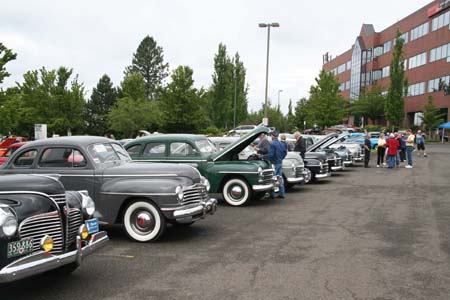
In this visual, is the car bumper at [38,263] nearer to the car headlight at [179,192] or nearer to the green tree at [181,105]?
the car headlight at [179,192]

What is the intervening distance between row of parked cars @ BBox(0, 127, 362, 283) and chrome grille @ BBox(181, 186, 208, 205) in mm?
17

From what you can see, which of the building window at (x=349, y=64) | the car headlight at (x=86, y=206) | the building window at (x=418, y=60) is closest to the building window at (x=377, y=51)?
the building window at (x=418, y=60)

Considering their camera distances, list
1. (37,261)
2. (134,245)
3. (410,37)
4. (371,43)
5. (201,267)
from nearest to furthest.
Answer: (37,261) → (201,267) → (134,245) → (410,37) → (371,43)

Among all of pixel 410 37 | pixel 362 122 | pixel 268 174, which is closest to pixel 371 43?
pixel 410 37

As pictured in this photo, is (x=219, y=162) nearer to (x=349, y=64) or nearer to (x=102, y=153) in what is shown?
(x=102, y=153)

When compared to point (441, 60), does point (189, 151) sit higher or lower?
lower

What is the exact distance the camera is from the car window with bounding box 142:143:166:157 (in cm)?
1109

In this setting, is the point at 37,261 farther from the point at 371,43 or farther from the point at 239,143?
the point at 371,43

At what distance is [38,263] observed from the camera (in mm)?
4375

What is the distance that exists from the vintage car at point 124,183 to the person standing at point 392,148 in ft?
→ 49.1

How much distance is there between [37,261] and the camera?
439 cm

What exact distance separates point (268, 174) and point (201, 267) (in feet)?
17.6

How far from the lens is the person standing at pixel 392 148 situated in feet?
67.5

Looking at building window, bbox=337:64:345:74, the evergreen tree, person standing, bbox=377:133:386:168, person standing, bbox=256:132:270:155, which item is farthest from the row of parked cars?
building window, bbox=337:64:345:74
